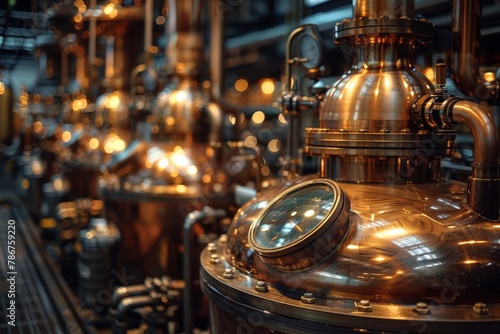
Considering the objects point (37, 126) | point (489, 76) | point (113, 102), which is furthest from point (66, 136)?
point (489, 76)

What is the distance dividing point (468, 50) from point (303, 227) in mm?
1036

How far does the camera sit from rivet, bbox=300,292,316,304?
1.51 metres

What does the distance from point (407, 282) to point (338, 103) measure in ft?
2.07

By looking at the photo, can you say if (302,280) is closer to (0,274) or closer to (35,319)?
(35,319)

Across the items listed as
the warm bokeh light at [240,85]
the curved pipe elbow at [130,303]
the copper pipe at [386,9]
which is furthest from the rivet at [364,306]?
the warm bokeh light at [240,85]

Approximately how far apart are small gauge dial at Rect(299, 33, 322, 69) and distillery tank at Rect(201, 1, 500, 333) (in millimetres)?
273

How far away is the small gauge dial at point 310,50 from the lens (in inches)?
88.8

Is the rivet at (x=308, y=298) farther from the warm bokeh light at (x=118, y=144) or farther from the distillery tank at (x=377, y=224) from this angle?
the warm bokeh light at (x=118, y=144)

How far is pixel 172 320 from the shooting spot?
9.71ft

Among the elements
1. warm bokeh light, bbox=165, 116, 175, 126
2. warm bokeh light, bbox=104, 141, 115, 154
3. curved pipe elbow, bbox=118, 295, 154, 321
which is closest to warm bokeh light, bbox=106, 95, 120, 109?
warm bokeh light, bbox=104, 141, 115, 154

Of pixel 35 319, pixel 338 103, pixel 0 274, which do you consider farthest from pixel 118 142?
pixel 338 103

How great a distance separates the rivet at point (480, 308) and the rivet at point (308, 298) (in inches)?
15.5

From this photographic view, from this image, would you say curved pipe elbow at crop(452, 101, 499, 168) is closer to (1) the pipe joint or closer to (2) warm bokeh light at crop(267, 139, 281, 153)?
(1) the pipe joint

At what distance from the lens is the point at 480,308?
1428 mm
